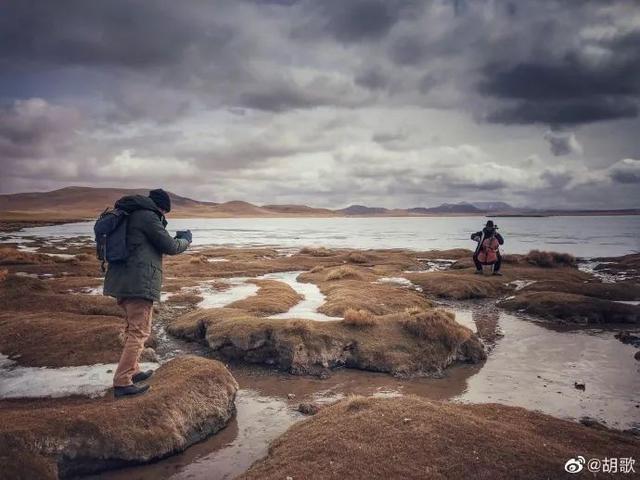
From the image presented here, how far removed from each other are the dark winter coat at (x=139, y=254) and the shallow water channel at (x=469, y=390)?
12.4 feet

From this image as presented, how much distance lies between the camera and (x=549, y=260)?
44938 mm

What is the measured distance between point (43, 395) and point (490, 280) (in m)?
29.8

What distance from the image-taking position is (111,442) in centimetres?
925

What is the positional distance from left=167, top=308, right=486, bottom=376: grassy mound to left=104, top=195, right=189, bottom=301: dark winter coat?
725 cm

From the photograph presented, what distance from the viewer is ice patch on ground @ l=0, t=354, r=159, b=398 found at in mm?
11312

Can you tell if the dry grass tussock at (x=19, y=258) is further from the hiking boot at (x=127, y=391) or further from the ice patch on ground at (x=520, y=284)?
the ice patch on ground at (x=520, y=284)

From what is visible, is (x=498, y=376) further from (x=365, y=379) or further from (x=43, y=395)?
(x=43, y=395)

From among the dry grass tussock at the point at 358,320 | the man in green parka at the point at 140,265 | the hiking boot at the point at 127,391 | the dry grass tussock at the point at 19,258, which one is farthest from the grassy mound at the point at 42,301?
the dry grass tussock at the point at 19,258

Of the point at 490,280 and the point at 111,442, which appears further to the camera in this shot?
the point at 490,280

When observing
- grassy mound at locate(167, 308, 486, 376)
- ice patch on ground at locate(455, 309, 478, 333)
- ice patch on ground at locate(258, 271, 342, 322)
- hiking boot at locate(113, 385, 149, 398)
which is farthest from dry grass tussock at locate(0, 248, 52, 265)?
ice patch on ground at locate(455, 309, 478, 333)

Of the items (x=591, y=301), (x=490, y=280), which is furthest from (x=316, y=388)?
(x=490, y=280)

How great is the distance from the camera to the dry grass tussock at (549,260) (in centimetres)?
4494

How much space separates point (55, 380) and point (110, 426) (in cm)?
378

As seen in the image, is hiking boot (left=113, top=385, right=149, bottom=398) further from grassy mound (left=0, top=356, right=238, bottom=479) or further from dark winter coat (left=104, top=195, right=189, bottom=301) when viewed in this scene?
dark winter coat (left=104, top=195, right=189, bottom=301)
